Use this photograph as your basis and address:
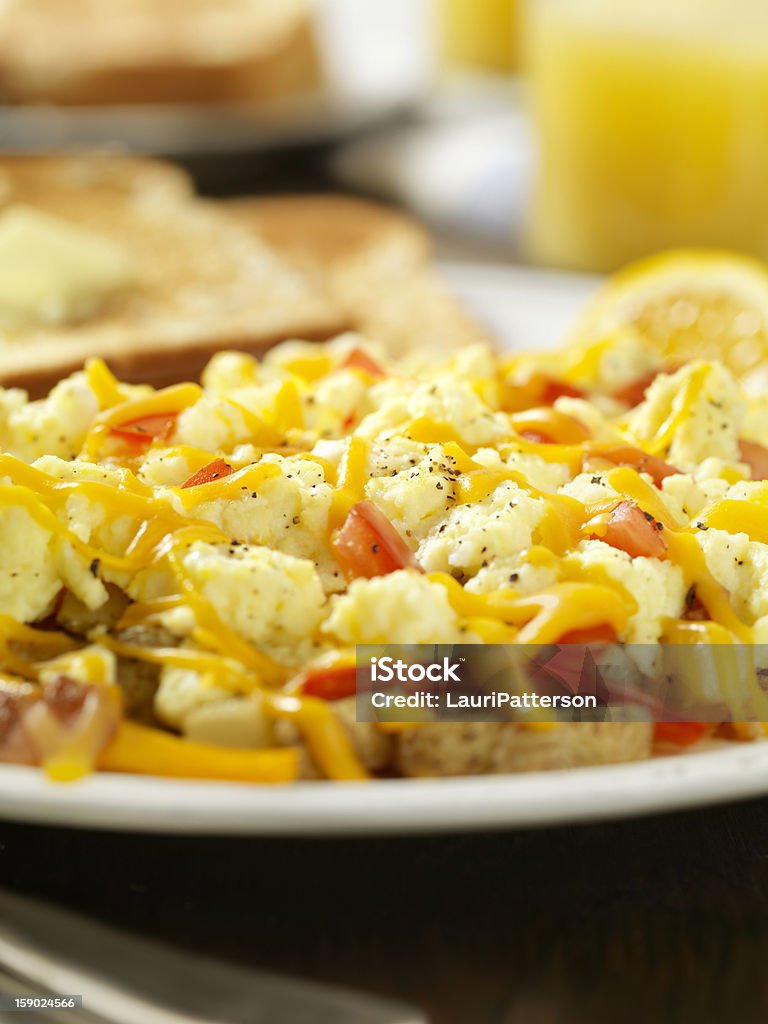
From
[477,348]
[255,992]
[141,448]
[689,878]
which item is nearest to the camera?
[255,992]

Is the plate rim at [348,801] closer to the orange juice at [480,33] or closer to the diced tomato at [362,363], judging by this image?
the diced tomato at [362,363]

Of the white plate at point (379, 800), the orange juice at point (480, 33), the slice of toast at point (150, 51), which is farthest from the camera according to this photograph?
the orange juice at point (480, 33)

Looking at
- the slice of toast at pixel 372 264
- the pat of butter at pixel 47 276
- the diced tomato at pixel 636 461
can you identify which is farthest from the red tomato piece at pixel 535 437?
the pat of butter at pixel 47 276

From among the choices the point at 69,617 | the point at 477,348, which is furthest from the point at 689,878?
the point at 477,348

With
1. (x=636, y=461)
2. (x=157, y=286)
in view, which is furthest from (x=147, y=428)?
(x=157, y=286)

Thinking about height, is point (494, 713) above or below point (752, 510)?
below

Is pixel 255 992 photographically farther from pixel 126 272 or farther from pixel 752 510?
pixel 126 272
